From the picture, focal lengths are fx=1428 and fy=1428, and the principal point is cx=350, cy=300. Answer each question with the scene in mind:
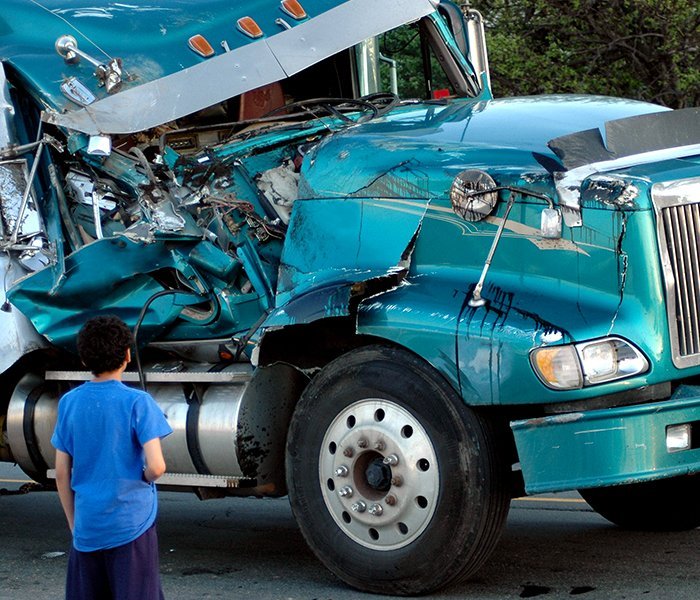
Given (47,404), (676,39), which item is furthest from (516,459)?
(676,39)

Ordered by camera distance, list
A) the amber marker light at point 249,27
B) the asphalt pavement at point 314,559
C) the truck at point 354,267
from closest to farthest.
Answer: the truck at point 354,267, the asphalt pavement at point 314,559, the amber marker light at point 249,27

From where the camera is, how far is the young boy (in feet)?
14.4

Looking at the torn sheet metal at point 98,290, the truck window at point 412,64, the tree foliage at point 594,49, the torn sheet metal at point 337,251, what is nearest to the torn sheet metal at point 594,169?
the torn sheet metal at point 337,251

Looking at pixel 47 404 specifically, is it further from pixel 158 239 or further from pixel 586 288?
pixel 586 288

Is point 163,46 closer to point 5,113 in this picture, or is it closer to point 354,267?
point 5,113

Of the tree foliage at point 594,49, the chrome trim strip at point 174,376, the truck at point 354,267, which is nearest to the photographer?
the truck at point 354,267

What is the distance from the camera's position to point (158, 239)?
6832mm

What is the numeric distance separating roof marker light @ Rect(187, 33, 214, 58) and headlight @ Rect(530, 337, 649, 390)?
104 inches

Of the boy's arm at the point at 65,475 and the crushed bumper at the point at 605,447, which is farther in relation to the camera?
the crushed bumper at the point at 605,447

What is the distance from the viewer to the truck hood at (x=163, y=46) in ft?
22.9

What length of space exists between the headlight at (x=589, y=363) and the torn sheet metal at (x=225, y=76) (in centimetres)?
240

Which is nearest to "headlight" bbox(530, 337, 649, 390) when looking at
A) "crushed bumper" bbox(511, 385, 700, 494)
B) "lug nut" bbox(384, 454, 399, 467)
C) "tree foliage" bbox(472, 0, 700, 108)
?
"crushed bumper" bbox(511, 385, 700, 494)

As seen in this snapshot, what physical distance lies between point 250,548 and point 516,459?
2092mm

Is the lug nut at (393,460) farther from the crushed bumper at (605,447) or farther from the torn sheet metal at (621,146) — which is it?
the torn sheet metal at (621,146)
